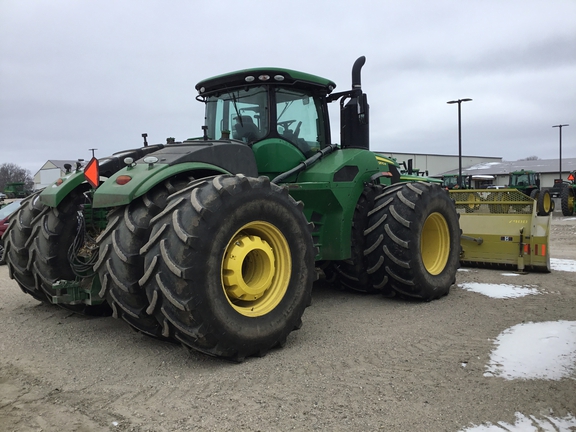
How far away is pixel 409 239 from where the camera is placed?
582cm

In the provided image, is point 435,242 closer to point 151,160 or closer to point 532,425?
point 532,425

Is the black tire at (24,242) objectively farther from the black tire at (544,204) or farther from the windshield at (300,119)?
the black tire at (544,204)

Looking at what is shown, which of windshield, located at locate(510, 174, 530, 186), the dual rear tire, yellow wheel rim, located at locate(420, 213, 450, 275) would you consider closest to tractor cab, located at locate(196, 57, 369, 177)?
the dual rear tire

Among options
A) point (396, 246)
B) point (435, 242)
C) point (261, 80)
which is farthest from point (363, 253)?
point (261, 80)

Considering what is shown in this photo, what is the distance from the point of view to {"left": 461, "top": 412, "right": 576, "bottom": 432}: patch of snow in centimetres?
290

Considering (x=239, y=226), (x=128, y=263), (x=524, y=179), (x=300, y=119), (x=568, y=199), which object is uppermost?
(x=300, y=119)

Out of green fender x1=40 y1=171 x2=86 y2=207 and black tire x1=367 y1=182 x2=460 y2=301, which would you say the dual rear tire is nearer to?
black tire x1=367 y1=182 x2=460 y2=301

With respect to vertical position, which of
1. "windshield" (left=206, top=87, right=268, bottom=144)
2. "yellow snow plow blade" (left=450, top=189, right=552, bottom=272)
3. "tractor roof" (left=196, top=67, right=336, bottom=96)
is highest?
"tractor roof" (left=196, top=67, right=336, bottom=96)

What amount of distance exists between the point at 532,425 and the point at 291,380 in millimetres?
1515

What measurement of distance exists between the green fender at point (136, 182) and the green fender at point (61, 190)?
0.92 meters

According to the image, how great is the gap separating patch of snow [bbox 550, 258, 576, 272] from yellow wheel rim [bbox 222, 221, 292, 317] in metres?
5.84

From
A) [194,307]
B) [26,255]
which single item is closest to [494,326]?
[194,307]

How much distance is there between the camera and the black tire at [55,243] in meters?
5.02

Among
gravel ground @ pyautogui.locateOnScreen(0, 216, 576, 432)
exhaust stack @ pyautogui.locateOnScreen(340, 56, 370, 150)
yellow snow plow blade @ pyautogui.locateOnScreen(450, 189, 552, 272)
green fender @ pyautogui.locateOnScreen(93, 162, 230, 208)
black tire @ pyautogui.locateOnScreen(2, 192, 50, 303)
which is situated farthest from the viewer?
yellow snow plow blade @ pyautogui.locateOnScreen(450, 189, 552, 272)
